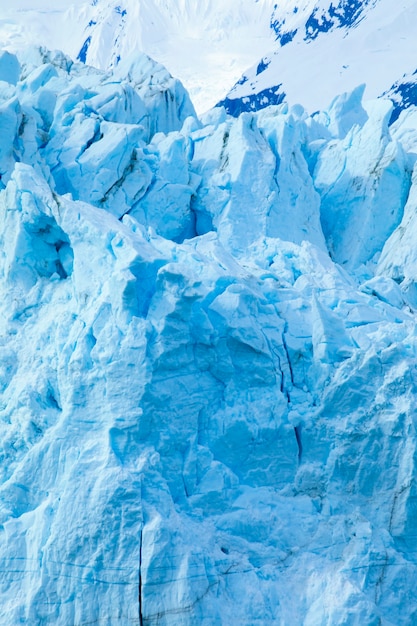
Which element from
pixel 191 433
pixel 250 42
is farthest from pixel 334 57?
pixel 191 433

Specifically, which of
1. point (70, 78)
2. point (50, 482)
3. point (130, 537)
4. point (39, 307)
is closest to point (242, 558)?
point (130, 537)

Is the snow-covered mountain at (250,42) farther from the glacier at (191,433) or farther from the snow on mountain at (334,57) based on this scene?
the glacier at (191,433)

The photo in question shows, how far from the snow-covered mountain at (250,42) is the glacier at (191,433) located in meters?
25.6

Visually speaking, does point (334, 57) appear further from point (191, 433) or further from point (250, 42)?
point (191, 433)

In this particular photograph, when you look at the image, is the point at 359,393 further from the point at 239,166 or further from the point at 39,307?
the point at 239,166

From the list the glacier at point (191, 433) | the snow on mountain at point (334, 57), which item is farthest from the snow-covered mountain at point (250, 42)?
the glacier at point (191, 433)

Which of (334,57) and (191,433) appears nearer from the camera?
(191,433)

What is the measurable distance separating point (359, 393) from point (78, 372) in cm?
302

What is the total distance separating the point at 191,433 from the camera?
9.35 metres

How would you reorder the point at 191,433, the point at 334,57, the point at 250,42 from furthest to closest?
the point at 250,42 < the point at 334,57 < the point at 191,433

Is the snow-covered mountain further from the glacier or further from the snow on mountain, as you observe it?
the glacier

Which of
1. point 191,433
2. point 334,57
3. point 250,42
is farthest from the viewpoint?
point 250,42

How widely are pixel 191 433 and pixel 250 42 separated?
41.2 metres

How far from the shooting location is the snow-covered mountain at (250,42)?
38750mm
